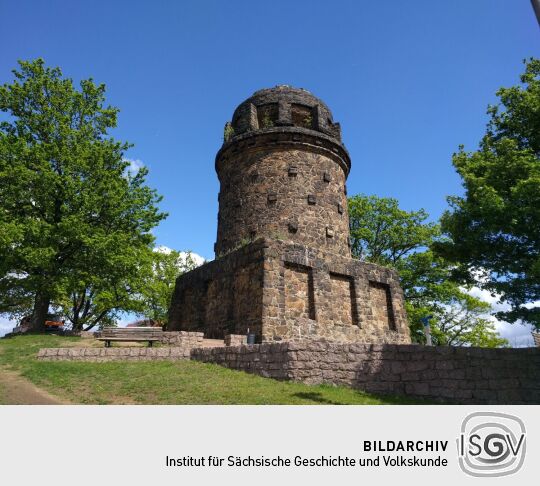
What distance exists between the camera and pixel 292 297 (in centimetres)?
1354

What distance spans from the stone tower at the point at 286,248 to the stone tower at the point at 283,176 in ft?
Answer: 0.16

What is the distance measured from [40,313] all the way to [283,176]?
1299 centimetres

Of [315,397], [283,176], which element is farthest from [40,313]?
[315,397]

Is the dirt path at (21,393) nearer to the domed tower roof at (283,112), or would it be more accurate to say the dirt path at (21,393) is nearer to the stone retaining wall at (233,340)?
the stone retaining wall at (233,340)

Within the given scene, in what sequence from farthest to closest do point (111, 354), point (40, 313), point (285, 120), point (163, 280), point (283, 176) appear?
point (163, 280) → point (285, 120) → point (40, 313) → point (283, 176) → point (111, 354)

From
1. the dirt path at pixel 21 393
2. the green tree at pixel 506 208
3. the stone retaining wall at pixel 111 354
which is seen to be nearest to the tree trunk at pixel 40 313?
the stone retaining wall at pixel 111 354

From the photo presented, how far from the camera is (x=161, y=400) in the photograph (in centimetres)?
743

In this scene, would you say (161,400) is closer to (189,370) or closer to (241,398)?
(241,398)

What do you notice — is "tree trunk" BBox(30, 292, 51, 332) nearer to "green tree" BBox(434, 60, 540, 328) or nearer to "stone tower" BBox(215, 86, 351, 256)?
"stone tower" BBox(215, 86, 351, 256)

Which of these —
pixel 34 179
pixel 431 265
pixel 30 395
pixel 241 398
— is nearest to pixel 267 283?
pixel 241 398

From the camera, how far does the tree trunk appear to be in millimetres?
16953

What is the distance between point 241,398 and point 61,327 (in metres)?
18.0

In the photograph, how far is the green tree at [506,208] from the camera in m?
10.6
